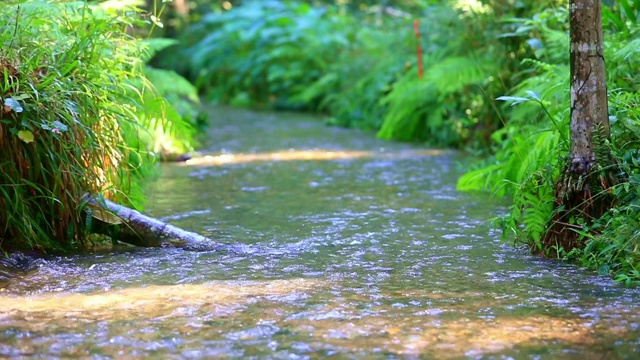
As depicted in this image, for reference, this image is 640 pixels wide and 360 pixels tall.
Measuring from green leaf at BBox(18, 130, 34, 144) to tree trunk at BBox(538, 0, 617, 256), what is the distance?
2604 mm

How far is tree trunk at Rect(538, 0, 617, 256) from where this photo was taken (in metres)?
4.29

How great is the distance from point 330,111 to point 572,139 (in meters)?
9.98

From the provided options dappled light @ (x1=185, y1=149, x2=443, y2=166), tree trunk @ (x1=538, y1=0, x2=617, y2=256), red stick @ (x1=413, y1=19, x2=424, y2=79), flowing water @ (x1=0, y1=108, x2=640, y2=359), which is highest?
red stick @ (x1=413, y1=19, x2=424, y2=79)

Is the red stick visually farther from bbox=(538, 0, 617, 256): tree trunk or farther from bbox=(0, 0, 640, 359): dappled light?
bbox=(538, 0, 617, 256): tree trunk

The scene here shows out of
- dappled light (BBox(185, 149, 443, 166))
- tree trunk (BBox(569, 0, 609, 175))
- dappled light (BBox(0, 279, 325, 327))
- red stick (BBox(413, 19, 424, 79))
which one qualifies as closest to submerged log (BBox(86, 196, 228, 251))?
dappled light (BBox(0, 279, 325, 327))

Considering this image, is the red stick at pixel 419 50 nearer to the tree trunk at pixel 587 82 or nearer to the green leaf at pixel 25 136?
the tree trunk at pixel 587 82

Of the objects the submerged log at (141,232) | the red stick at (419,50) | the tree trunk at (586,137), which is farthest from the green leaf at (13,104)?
the red stick at (419,50)

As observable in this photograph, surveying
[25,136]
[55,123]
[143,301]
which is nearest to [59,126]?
[55,123]

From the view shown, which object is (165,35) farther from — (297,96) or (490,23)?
(490,23)

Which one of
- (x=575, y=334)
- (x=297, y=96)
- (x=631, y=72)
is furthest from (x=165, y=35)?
(x=575, y=334)

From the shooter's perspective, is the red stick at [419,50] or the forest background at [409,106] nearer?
the forest background at [409,106]

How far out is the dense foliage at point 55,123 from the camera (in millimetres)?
4387

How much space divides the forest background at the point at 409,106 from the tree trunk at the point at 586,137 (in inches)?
2.0

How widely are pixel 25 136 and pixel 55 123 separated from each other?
0.51 ft
